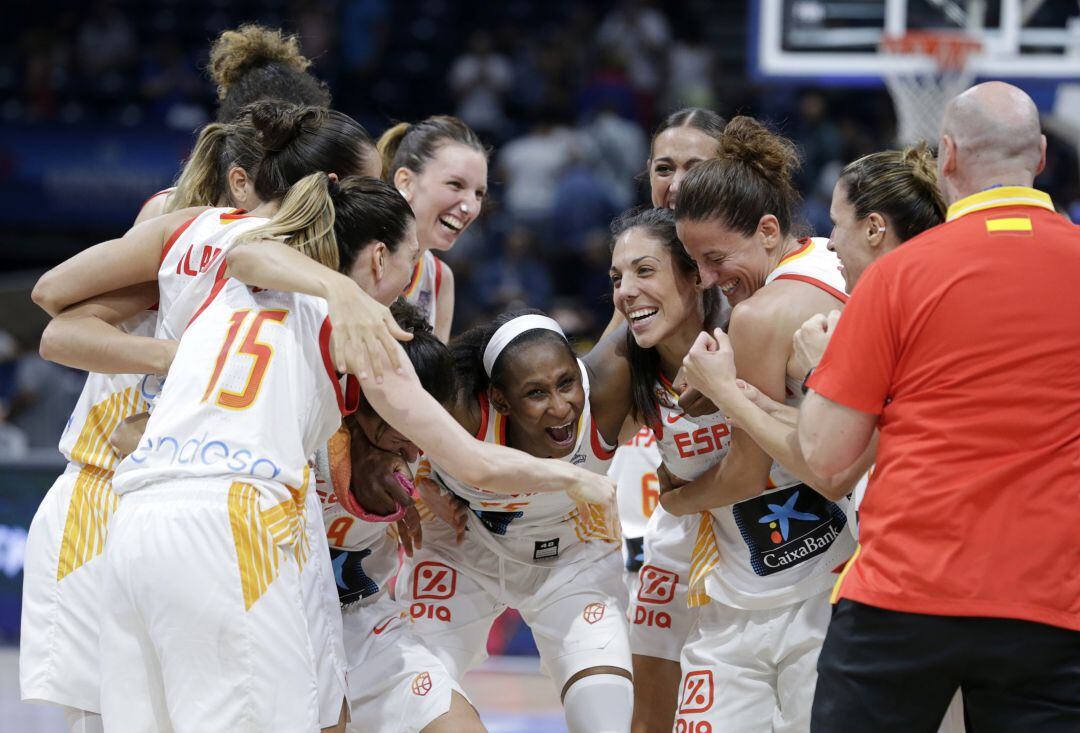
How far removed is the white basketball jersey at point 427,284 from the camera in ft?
18.4

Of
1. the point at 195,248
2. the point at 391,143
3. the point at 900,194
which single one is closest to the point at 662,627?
the point at 900,194

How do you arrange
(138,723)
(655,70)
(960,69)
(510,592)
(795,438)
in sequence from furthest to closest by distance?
(655,70)
(960,69)
(510,592)
(795,438)
(138,723)

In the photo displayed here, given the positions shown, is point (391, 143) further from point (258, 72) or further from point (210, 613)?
point (210, 613)

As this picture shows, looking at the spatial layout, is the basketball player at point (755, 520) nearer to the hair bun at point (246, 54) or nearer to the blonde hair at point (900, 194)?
the blonde hair at point (900, 194)

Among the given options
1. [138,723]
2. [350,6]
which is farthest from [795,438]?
[350,6]

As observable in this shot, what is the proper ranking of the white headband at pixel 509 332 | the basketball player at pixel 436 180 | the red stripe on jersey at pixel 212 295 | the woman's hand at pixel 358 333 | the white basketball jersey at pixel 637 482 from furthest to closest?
the white basketball jersey at pixel 637 482 < the basketball player at pixel 436 180 < the white headband at pixel 509 332 < the red stripe on jersey at pixel 212 295 < the woman's hand at pixel 358 333

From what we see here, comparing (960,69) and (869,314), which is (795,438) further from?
(960,69)

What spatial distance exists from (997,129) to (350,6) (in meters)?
12.3

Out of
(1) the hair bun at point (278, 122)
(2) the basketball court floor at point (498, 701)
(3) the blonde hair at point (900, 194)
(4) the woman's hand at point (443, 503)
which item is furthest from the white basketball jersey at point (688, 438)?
(2) the basketball court floor at point (498, 701)

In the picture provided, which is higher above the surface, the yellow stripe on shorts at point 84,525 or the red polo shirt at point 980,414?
the red polo shirt at point 980,414

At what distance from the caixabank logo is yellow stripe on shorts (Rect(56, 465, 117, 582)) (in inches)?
79.4

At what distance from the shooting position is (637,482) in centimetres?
588

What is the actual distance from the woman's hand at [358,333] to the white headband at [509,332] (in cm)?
111

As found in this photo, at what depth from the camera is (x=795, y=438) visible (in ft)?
11.9
